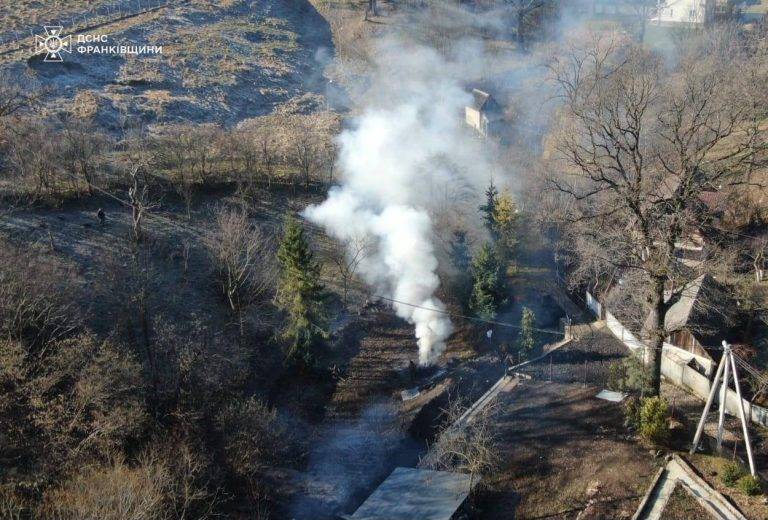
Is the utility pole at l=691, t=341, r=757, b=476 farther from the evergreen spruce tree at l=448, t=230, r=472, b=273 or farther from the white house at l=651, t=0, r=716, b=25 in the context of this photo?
the white house at l=651, t=0, r=716, b=25

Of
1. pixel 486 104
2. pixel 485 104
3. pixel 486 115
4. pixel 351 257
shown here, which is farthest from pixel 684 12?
pixel 351 257

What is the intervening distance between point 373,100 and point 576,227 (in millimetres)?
22533

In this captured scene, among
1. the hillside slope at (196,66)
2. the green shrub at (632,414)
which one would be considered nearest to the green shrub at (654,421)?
the green shrub at (632,414)

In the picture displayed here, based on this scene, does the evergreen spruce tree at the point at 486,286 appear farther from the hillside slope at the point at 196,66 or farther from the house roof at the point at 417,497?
the hillside slope at the point at 196,66

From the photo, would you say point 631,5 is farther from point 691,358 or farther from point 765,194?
point 691,358

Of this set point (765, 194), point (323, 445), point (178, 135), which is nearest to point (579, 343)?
point (323, 445)

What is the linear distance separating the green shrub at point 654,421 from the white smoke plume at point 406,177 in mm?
8688

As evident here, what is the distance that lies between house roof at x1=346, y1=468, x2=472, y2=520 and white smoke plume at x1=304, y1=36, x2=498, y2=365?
713cm

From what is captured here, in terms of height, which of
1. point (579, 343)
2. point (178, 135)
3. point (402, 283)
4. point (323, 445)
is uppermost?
point (178, 135)

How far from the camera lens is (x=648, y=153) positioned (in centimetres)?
2902

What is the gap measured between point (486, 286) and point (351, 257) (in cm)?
636

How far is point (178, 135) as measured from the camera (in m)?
33.4

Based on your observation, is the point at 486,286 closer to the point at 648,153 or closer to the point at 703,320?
the point at 703,320

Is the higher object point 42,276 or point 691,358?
point 42,276
